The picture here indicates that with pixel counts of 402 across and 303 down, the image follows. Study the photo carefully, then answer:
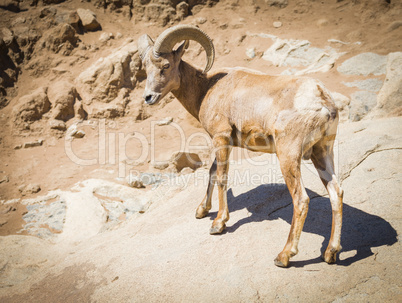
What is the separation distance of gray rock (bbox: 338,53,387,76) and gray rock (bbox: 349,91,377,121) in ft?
5.36

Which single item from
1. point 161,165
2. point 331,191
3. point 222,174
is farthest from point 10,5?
point 331,191

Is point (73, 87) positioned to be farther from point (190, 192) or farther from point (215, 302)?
point (215, 302)

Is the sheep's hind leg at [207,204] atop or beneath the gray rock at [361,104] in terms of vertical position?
beneath

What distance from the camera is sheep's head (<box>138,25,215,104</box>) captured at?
15.0 ft

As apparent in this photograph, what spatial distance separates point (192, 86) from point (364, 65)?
10235 millimetres

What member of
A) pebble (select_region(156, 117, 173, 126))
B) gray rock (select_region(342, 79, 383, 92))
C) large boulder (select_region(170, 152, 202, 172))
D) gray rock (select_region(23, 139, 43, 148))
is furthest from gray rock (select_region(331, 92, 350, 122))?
gray rock (select_region(23, 139, 43, 148))

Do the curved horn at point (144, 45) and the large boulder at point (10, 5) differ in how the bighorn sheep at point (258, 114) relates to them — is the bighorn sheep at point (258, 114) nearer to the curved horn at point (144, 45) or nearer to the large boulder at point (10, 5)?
the curved horn at point (144, 45)

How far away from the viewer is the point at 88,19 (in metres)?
16.0

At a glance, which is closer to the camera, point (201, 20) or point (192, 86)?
point (192, 86)

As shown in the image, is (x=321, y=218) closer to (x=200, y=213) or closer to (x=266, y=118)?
(x=266, y=118)

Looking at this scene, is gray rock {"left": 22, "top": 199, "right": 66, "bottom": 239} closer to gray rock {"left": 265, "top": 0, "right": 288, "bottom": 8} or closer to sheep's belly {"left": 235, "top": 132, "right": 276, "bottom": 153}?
sheep's belly {"left": 235, "top": 132, "right": 276, "bottom": 153}

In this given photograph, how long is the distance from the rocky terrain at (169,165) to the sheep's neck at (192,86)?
1.24 meters

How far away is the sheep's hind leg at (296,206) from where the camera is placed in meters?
3.45

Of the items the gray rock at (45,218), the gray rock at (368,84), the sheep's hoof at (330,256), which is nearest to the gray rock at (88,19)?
the gray rock at (45,218)
